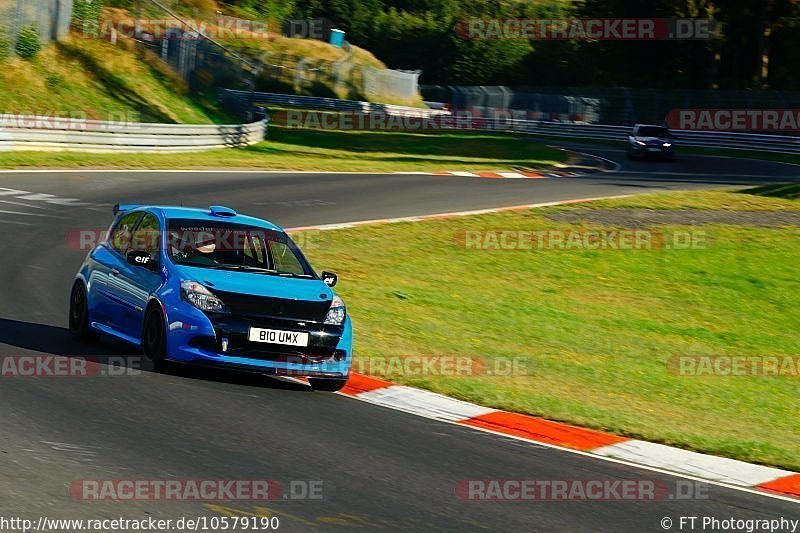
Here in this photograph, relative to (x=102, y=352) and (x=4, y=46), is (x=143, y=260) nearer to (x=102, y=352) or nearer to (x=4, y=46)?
(x=102, y=352)

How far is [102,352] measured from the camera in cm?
1132

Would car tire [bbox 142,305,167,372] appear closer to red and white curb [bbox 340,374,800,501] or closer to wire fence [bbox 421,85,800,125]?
red and white curb [bbox 340,374,800,501]

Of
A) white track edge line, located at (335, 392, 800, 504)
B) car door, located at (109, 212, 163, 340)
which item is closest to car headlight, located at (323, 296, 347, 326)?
white track edge line, located at (335, 392, 800, 504)

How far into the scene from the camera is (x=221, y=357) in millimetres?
10023

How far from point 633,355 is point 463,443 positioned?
6.55m

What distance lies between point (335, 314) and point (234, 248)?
134cm

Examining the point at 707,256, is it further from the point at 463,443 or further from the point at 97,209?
the point at 463,443

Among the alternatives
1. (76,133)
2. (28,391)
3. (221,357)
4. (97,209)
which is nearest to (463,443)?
(221,357)

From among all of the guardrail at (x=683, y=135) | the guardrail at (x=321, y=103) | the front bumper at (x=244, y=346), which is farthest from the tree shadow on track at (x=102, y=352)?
the guardrail at (x=321, y=103)

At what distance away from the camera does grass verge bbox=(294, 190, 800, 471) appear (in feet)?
37.1

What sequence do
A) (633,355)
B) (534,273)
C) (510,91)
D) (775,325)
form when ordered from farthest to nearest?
(510,91)
(534,273)
(775,325)
(633,355)

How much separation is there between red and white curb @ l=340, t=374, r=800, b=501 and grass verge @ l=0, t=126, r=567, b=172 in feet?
63.1

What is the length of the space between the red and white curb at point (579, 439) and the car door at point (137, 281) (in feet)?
Result: 6.38

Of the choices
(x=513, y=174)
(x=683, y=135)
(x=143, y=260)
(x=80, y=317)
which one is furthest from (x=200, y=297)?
(x=683, y=135)
